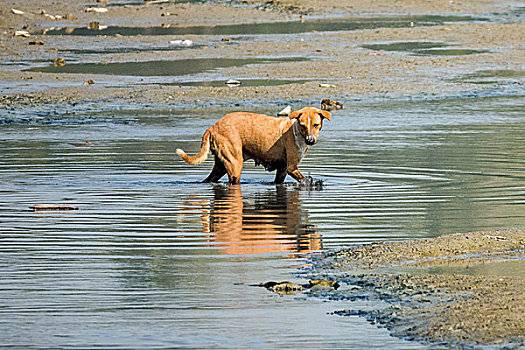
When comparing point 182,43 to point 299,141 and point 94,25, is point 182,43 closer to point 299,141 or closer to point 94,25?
point 94,25

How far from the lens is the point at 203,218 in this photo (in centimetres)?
959

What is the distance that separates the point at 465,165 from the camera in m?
12.7

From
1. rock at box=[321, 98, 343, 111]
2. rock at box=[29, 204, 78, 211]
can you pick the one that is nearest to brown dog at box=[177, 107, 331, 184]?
rock at box=[29, 204, 78, 211]

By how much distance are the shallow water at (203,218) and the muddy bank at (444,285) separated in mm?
249

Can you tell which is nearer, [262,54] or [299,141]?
[299,141]

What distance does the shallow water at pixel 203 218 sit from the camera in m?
5.98

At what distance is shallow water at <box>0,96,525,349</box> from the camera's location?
5980mm

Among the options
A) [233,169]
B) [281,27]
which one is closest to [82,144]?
[233,169]

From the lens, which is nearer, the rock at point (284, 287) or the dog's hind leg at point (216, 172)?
the rock at point (284, 287)

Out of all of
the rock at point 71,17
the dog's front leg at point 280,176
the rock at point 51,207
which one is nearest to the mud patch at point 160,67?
the rock at point 71,17

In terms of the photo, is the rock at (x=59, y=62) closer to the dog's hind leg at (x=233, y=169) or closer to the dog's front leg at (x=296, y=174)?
the dog's hind leg at (x=233, y=169)

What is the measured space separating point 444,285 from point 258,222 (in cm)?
295

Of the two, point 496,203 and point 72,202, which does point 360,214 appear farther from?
point 72,202

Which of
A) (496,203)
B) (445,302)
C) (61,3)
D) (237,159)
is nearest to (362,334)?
(445,302)
